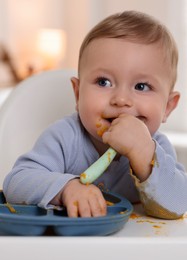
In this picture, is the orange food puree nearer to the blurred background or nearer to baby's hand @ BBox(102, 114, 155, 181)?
baby's hand @ BBox(102, 114, 155, 181)

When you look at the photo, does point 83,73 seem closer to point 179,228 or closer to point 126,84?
point 126,84

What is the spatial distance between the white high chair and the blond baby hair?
32cm

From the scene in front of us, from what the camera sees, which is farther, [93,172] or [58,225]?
[93,172]

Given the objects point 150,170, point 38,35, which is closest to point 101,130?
point 150,170

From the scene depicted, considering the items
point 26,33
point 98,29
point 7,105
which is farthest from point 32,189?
point 26,33

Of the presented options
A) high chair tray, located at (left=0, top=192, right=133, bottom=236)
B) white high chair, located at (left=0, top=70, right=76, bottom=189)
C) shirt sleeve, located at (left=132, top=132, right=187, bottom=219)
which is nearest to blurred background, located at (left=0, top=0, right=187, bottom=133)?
white high chair, located at (left=0, top=70, right=76, bottom=189)

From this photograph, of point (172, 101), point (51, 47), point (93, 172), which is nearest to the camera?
point (93, 172)

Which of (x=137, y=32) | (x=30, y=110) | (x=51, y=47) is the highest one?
(x=137, y=32)

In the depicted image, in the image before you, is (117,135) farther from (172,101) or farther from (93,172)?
(172,101)

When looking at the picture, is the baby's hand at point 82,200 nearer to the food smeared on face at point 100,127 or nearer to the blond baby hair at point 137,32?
the food smeared on face at point 100,127

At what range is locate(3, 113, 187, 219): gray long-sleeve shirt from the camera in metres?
0.71

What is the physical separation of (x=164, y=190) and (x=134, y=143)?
8cm

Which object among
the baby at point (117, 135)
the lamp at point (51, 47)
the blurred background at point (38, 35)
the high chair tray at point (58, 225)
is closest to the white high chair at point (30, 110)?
the baby at point (117, 135)

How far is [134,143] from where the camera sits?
0.71m
